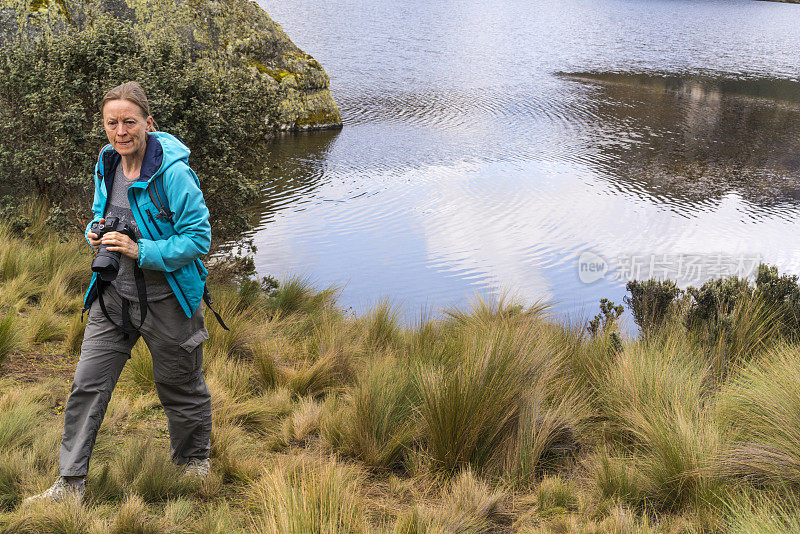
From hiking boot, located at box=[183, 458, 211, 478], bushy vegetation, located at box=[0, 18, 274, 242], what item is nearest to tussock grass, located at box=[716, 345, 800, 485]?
hiking boot, located at box=[183, 458, 211, 478]

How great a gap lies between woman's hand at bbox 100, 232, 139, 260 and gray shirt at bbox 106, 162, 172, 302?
0.51 feet

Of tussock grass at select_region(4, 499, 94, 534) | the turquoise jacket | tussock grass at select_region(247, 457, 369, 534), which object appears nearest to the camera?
tussock grass at select_region(247, 457, 369, 534)

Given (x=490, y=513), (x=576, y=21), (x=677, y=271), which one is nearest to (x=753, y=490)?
(x=490, y=513)

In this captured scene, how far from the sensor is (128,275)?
3076 millimetres

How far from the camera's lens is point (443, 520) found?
10.1 ft

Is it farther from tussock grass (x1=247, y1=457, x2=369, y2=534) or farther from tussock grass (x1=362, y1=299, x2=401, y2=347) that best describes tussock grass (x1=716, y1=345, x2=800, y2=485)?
tussock grass (x1=362, y1=299, x2=401, y2=347)

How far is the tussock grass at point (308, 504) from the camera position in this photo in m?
2.64

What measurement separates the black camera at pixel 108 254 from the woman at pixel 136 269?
20 millimetres

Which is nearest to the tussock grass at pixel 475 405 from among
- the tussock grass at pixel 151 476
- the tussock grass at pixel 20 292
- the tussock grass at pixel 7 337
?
the tussock grass at pixel 151 476

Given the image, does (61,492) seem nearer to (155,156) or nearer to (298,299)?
(155,156)

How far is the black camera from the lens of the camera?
290 centimetres

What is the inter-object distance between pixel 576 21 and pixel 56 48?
56.4 m

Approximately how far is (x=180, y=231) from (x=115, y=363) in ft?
2.20

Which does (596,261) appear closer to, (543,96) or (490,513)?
(490,513)
